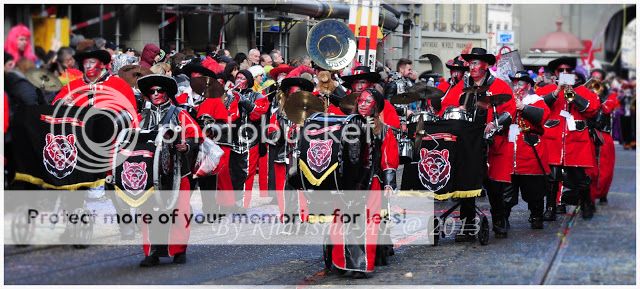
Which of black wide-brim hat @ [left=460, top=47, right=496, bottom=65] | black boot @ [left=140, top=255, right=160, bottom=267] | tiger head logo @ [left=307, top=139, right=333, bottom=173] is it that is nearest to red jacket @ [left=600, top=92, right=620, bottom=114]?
black wide-brim hat @ [left=460, top=47, right=496, bottom=65]

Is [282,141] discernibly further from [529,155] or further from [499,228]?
Answer: [529,155]

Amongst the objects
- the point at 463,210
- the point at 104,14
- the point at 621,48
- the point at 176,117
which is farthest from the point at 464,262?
the point at 621,48

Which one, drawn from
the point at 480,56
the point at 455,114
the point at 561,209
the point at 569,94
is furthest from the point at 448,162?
the point at 561,209

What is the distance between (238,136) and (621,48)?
46501mm

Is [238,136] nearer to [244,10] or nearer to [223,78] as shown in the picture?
[223,78]

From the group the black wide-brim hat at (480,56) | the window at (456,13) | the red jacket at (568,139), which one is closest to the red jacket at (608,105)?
the red jacket at (568,139)

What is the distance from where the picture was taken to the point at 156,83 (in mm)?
9805

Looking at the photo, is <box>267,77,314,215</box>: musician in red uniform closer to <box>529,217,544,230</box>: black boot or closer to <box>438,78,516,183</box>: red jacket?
<box>438,78,516,183</box>: red jacket

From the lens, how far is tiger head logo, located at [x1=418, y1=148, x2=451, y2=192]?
37.2 feet

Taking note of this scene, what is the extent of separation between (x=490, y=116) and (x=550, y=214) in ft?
8.25

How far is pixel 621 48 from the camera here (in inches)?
2266

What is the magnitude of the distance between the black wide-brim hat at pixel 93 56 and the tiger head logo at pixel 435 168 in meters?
2.91

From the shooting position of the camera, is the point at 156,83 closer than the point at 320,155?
No

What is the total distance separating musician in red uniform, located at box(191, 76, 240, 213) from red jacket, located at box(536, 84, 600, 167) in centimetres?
358
